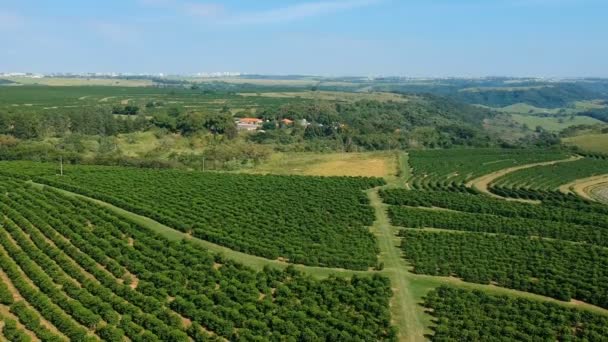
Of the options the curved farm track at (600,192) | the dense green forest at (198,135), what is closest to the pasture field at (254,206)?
the dense green forest at (198,135)

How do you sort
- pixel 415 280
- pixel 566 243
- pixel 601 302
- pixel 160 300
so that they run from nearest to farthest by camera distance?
1. pixel 160 300
2. pixel 601 302
3. pixel 415 280
4. pixel 566 243

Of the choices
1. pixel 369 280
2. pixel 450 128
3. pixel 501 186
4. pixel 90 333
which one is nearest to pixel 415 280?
pixel 369 280

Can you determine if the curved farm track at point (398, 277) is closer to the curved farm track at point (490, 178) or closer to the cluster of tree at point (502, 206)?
the cluster of tree at point (502, 206)

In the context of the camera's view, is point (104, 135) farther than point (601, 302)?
Yes

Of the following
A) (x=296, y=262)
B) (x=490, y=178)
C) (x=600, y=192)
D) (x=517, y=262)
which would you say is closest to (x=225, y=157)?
(x=490, y=178)

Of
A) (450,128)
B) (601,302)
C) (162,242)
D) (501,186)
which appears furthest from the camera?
(450,128)

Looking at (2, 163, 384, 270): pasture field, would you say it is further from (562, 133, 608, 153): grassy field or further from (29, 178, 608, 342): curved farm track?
(562, 133, 608, 153): grassy field

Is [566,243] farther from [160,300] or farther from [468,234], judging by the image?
[160,300]

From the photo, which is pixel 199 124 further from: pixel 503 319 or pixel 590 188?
pixel 503 319
